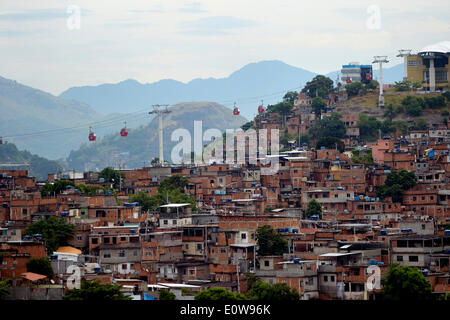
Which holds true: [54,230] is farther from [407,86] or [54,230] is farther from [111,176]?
[407,86]

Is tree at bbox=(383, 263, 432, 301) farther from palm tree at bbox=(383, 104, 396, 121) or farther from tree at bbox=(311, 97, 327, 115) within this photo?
tree at bbox=(311, 97, 327, 115)

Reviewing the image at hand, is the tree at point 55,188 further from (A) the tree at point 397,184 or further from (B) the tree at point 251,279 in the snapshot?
(B) the tree at point 251,279

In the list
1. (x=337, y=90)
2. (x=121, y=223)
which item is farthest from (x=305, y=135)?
(x=121, y=223)

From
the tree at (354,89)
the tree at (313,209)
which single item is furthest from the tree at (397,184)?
the tree at (354,89)

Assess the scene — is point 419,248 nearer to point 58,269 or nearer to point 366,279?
point 366,279

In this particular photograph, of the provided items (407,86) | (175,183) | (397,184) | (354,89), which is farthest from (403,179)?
(407,86)

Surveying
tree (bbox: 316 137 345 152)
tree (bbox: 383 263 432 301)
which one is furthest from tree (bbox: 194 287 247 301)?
tree (bbox: 316 137 345 152)
